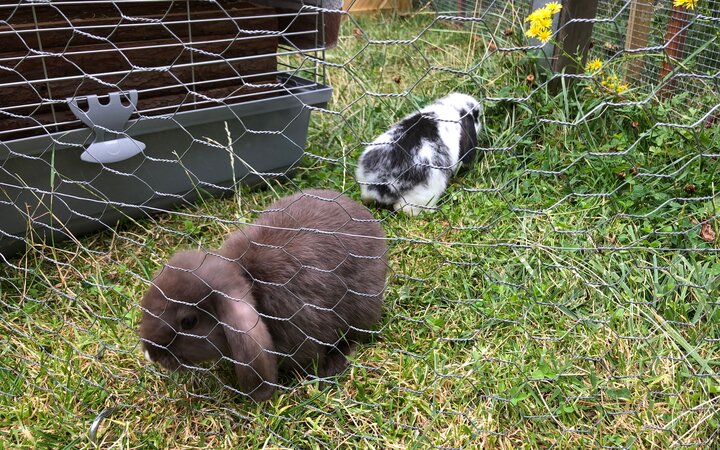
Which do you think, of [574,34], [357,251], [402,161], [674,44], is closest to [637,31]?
[674,44]

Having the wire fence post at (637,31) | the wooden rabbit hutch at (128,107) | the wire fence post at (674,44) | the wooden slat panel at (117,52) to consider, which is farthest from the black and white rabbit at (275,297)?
the wire fence post at (637,31)

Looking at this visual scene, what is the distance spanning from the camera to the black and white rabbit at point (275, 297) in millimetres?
1694

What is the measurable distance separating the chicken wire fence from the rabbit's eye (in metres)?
0.05

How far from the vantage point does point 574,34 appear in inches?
111

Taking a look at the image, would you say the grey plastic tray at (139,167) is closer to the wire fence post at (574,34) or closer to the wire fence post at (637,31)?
the wire fence post at (574,34)

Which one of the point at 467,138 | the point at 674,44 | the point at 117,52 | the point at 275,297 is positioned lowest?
the point at 467,138

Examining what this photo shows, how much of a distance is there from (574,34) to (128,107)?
5.98ft

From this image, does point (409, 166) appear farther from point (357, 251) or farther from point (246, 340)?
point (246, 340)

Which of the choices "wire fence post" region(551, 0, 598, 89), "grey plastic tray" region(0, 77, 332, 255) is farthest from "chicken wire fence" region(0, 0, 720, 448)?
"wire fence post" region(551, 0, 598, 89)

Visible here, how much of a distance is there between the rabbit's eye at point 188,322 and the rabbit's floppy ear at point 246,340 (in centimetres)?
8

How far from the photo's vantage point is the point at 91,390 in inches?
71.6

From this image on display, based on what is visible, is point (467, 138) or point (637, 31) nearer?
point (467, 138)

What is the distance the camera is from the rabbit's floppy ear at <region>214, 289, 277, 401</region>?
64.5 inches

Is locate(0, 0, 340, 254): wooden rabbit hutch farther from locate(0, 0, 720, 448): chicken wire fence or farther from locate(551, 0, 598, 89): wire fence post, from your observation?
locate(551, 0, 598, 89): wire fence post
